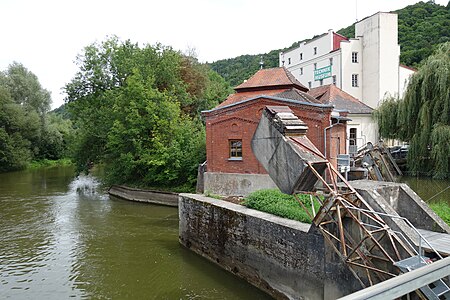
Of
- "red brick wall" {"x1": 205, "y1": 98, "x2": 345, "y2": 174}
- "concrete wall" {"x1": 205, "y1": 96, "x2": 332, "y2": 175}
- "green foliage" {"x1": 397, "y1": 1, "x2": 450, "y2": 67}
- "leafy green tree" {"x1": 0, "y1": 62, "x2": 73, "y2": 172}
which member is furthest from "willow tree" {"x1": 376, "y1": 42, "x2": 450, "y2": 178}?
"leafy green tree" {"x1": 0, "y1": 62, "x2": 73, "y2": 172}

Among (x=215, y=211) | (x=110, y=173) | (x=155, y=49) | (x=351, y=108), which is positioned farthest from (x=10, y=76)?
(x=215, y=211)

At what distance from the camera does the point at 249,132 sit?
1695 cm

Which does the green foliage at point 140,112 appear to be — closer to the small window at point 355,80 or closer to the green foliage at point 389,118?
the green foliage at point 389,118

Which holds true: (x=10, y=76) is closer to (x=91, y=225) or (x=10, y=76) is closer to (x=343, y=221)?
(x=91, y=225)

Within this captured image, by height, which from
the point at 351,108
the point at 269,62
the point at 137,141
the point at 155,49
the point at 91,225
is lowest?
the point at 91,225

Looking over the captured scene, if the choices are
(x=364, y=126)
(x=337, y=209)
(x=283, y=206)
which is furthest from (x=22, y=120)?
(x=337, y=209)

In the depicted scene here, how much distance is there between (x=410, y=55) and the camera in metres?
46.3

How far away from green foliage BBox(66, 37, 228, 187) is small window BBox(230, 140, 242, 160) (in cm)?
471

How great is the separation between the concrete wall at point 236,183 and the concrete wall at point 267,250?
14.4ft

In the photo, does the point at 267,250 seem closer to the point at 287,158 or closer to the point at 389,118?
the point at 287,158

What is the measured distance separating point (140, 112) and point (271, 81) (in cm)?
933

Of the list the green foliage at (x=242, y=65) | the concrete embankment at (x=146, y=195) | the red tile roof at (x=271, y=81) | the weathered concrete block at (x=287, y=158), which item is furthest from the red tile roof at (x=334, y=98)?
the green foliage at (x=242, y=65)

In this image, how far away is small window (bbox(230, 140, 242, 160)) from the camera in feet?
57.2

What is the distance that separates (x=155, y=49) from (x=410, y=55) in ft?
113
